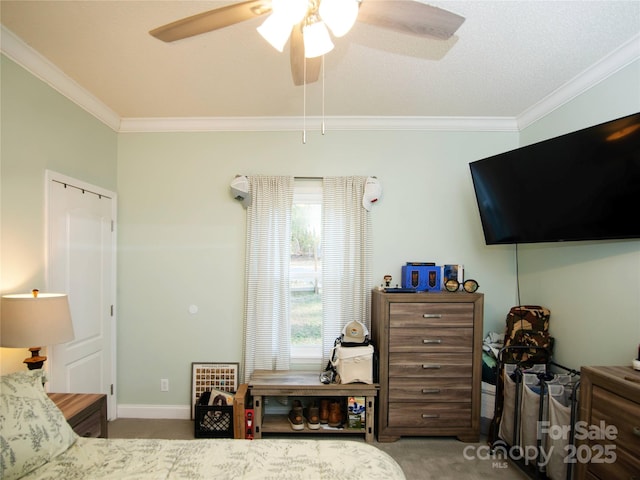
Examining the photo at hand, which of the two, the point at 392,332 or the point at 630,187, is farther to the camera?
the point at 392,332

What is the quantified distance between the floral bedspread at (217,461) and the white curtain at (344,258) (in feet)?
4.52

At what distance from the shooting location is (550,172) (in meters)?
2.08

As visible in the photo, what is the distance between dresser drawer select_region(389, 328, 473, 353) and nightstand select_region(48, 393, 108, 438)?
199 centimetres

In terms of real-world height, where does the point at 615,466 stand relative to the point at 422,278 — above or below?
below

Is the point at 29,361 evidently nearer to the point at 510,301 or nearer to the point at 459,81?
the point at 459,81

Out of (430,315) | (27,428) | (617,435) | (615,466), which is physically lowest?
(615,466)

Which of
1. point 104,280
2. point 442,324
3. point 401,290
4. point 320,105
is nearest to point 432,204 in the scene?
point 401,290

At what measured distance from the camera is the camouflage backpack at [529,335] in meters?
2.42

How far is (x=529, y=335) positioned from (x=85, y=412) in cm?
301

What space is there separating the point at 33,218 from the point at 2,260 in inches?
13.1

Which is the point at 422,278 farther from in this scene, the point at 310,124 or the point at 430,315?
the point at 310,124

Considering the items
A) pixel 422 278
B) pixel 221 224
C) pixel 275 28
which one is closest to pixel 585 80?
pixel 422 278

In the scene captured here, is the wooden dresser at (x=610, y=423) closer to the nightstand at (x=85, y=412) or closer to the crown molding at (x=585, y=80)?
the crown molding at (x=585, y=80)

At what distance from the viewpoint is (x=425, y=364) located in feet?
8.38
